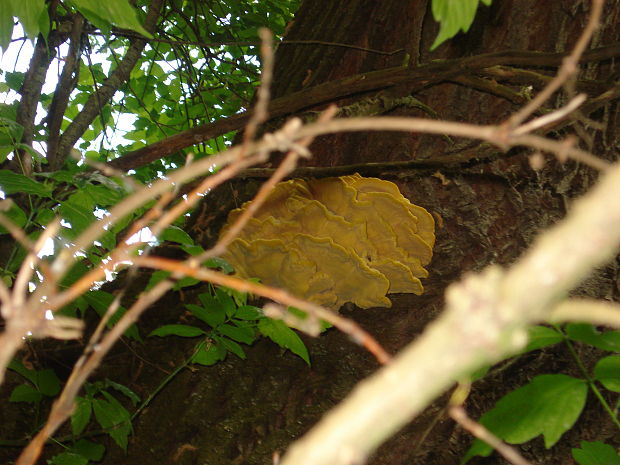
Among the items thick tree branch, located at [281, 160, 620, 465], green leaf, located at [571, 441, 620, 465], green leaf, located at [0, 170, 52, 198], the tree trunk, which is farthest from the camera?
the tree trunk

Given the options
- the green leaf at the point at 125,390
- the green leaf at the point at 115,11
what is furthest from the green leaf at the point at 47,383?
the green leaf at the point at 115,11

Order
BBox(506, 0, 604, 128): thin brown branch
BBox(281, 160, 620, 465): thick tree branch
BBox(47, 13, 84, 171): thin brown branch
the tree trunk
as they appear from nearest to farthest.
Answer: BBox(281, 160, 620, 465): thick tree branch
BBox(506, 0, 604, 128): thin brown branch
the tree trunk
BBox(47, 13, 84, 171): thin brown branch

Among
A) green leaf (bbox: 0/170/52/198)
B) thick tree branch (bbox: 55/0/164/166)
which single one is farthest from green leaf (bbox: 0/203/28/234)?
thick tree branch (bbox: 55/0/164/166)

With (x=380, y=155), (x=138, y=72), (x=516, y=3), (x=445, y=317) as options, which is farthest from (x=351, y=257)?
(x=138, y=72)

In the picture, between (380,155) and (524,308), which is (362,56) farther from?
(524,308)

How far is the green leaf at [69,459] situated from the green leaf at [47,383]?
261 mm

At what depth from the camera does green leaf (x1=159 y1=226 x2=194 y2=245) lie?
197 cm

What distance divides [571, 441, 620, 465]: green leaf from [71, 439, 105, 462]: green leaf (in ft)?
5.07

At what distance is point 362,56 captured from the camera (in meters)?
2.80

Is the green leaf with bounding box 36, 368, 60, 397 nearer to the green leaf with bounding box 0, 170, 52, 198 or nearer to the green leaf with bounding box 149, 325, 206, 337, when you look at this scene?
the green leaf with bounding box 149, 325, 206, 337

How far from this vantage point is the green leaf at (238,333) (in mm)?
2025

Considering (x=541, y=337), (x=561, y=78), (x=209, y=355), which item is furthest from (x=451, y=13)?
(x=209, y=355)

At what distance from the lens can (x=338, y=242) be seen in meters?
2.26

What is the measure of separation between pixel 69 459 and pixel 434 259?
4.61 feet
